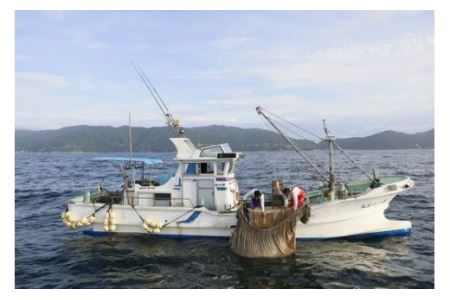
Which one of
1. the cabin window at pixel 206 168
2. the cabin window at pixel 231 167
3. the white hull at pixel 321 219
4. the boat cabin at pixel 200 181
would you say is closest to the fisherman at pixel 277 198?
the white hull at pixel 321 219

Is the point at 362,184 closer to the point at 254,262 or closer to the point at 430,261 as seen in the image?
the point at 430,261

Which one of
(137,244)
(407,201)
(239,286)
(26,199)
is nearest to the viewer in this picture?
(239,286)

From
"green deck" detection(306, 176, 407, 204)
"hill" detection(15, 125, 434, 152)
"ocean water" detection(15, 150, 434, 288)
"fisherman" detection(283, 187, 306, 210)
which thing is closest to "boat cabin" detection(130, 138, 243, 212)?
"ocean water" detection(15, 150, 434, 288)

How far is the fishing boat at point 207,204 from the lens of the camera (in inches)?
562

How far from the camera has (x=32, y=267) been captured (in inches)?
496

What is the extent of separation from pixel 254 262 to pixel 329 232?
381cm

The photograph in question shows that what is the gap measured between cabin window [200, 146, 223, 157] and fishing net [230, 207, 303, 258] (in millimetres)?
3217

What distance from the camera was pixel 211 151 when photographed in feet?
49.9

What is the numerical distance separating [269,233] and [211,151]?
4.46 m

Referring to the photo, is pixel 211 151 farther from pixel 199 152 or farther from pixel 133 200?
pixel 133 200

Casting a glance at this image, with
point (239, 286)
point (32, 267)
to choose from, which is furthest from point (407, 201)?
point (32, 267)

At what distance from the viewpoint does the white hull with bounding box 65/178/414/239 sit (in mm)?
14141

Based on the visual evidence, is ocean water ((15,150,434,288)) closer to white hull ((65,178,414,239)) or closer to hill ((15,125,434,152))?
white hull ((65,178,414,239))

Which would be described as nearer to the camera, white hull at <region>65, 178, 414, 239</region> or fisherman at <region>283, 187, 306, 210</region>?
fisherman at <region>283, 187, 306, 210</region>
